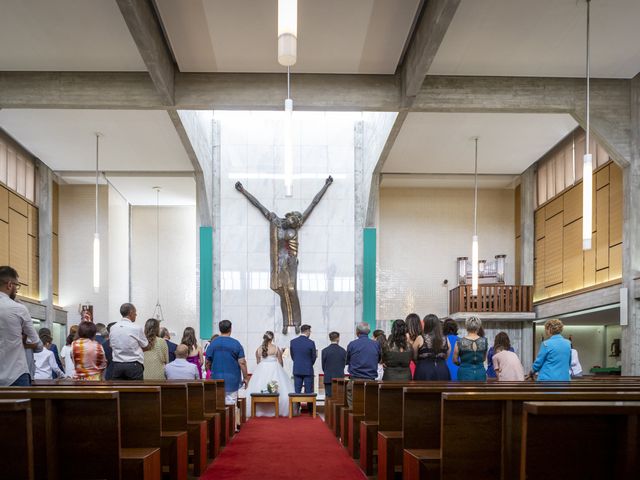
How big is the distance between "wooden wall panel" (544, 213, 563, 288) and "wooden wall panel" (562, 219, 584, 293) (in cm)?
29

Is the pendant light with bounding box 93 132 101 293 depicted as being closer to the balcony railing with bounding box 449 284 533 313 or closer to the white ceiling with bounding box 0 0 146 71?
the white ceiling with bounding box 0 0 146 71

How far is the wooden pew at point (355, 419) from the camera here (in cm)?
629

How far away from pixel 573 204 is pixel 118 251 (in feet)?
41.0

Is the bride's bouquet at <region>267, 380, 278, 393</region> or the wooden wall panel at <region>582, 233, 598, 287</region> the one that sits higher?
the wooden wall panel at <region>582, 233, 598, 287</region>

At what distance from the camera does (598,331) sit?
59.6 feet

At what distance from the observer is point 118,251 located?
2006 centimetres

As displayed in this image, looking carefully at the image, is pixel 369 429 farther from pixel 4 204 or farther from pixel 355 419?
pixel 4 204

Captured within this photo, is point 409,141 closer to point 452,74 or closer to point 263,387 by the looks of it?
point 452,74

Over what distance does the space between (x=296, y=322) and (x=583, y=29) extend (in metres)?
8.63

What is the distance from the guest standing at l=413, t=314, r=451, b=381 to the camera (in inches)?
245

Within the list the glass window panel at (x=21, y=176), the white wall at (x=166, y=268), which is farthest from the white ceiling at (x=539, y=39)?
the white wall at (x=166, y=268)

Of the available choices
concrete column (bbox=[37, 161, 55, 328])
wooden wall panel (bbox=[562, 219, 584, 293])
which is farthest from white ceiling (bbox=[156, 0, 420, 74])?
concrete column (bbox=[37, 161, 55, 328])

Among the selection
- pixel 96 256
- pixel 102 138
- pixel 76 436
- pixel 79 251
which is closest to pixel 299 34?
pixel 96 256

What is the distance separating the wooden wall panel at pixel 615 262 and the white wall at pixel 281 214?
18.6 ft
